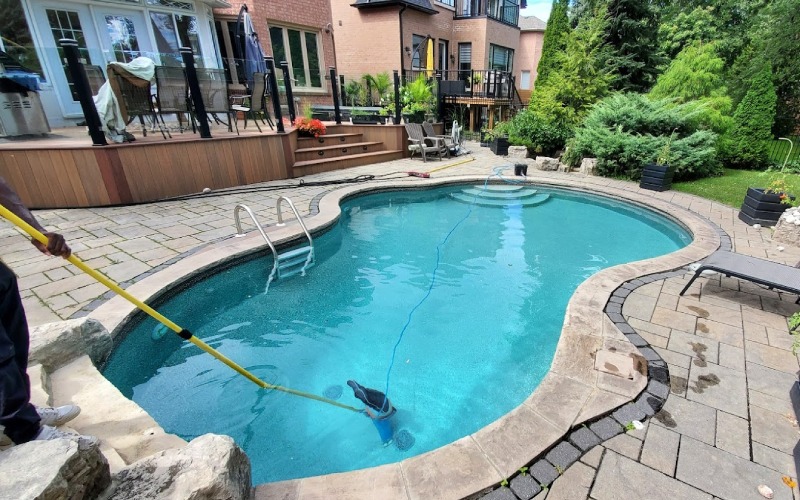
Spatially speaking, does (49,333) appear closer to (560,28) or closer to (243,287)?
(243,287)

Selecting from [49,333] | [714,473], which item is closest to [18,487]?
[49,333]

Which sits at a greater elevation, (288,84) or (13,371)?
(288,84)

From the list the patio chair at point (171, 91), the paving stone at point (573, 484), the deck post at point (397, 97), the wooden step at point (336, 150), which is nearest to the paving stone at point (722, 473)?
the paving stone at point (573, 484)

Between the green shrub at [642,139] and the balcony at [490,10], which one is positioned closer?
the green shrub at [642,139]

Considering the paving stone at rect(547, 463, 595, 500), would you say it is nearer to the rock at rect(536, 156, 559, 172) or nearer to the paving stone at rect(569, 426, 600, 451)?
the paving stone at rect(569, 426, 600, 451)

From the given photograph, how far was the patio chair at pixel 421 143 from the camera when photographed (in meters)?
10.6

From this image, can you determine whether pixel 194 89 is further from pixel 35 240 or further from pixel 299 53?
pixel 299 53

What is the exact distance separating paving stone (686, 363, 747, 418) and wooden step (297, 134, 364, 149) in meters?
8.61

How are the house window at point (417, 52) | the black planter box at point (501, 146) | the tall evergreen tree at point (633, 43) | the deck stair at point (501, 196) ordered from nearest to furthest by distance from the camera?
the deck stair at point (501, 196) → the black planter box at point (501, 146) → the tall evergreen tree at point (633, 43) → the house window at point (417, 52)

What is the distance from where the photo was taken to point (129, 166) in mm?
6055

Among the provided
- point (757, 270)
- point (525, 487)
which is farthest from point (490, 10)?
point (525, 487)

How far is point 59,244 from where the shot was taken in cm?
183

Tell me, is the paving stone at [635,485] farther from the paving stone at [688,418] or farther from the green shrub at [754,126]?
the green shrub at [754,126]

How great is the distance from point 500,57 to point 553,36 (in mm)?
8299
